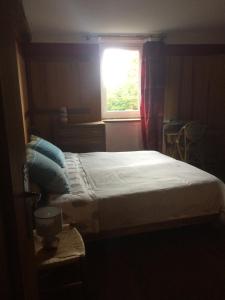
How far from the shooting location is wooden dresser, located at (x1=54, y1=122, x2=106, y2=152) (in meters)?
3.68

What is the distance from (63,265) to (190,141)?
2.99m

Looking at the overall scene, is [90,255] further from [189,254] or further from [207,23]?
[207,23]

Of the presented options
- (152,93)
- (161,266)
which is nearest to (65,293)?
(161,266)

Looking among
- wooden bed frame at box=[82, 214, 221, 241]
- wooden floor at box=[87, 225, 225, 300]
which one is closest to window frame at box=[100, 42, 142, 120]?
wooden floor at box=[87, 225, 225, 300]

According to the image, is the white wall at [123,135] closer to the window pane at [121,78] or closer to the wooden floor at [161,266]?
the window pane at [121,78]

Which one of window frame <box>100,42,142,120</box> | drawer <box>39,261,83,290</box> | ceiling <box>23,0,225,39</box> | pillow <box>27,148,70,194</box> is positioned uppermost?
ceiling <box>23,0,225,39</box>

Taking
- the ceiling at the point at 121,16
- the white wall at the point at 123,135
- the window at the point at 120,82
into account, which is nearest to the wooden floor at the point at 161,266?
the white wall at the point at 123,135

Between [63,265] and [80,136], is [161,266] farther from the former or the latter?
[80,136]

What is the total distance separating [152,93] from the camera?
404 cm

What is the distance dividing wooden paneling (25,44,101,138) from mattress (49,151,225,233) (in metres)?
1.59

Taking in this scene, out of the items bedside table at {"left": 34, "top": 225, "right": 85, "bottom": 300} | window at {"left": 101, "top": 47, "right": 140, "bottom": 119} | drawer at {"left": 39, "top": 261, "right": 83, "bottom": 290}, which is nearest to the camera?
bedside table at {"left": 34, "top": 225, "right": 85, "bottom": 300}

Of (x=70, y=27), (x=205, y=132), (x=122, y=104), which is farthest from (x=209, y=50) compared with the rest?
(x=70, y=27)

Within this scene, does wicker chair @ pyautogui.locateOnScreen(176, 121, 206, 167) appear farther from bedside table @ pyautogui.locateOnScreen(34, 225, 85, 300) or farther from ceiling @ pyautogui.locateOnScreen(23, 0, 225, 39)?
bedside table @ pyautogui.locateOnScreen(34, 225, 85, 300)

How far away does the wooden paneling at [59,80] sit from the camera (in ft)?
12.1
